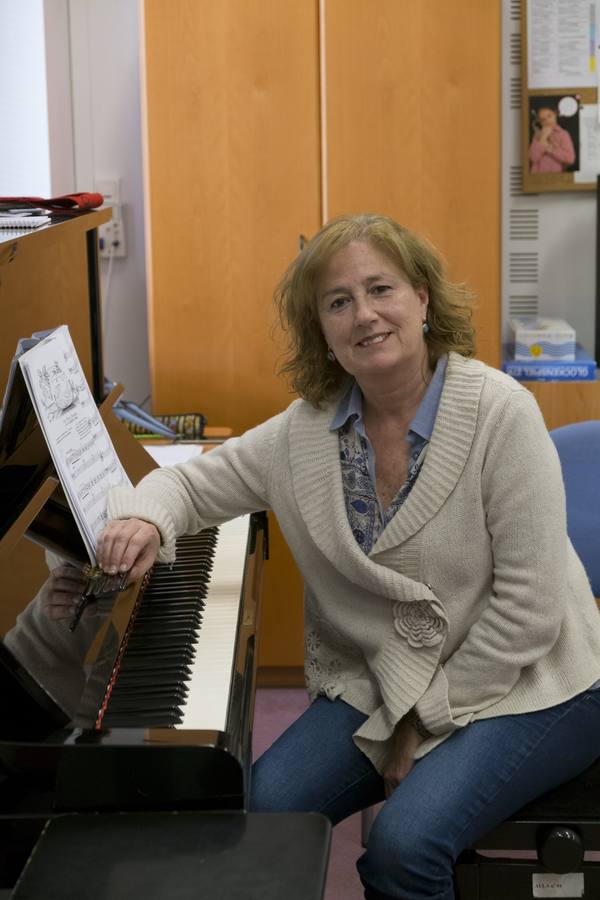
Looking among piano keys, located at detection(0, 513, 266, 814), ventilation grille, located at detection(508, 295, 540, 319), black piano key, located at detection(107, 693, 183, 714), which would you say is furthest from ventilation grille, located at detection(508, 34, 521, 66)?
black piano key, located at detection(107, 693, 183, 714)

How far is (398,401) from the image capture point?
1735 mm

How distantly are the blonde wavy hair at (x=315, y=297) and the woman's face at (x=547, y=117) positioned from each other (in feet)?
5.96

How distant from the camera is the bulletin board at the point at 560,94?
338 centimetres

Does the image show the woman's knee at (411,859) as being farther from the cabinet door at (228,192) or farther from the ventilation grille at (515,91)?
the ventilation grille at (515,91)

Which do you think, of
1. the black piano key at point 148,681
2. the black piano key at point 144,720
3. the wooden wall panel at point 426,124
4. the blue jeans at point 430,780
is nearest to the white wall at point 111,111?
the wooden wall panel at point 426,124

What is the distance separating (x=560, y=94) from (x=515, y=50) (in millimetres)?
183

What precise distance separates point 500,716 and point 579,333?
2154 mm

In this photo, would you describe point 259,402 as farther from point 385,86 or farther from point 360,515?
point 360,515

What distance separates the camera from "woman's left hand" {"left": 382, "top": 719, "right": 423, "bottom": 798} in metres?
1.65

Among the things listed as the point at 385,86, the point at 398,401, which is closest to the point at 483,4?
the point at 385,86

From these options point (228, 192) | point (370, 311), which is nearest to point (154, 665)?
point (370, 311)

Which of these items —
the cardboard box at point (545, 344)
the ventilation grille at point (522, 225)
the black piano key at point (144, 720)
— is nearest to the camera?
the black piano key at point (144, 720)

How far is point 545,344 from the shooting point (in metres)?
3.14

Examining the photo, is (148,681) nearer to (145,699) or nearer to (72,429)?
(145,699)
